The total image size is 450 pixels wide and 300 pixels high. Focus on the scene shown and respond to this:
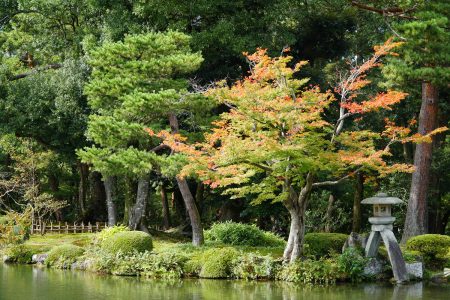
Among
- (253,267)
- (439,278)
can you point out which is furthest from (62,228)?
(439,278)

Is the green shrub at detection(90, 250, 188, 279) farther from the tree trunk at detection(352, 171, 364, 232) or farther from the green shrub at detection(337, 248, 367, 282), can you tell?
the tree trunk at detection(352, 171, 364, 232)

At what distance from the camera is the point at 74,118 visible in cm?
2217

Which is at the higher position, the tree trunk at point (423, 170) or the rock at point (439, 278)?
the tree trunk at point (423, 170)

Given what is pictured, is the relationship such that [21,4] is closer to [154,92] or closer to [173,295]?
Result: [154,92]

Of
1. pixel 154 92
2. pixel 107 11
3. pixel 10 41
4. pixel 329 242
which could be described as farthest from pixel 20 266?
pixel 10 41

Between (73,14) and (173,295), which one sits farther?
(73,14)

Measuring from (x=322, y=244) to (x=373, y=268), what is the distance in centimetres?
154

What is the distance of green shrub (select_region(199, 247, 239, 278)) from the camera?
1470 centimetres

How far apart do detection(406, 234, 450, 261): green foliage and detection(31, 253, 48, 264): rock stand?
10088 millimetres

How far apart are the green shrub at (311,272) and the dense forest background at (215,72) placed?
4111 mm

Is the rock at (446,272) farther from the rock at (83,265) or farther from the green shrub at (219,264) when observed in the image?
the rock at (83,265)

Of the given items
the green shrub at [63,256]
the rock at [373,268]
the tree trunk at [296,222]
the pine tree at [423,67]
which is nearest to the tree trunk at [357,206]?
the pine tree at [423,67]

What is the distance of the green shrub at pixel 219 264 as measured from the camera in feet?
48.2

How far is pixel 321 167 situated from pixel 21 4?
14.6m
